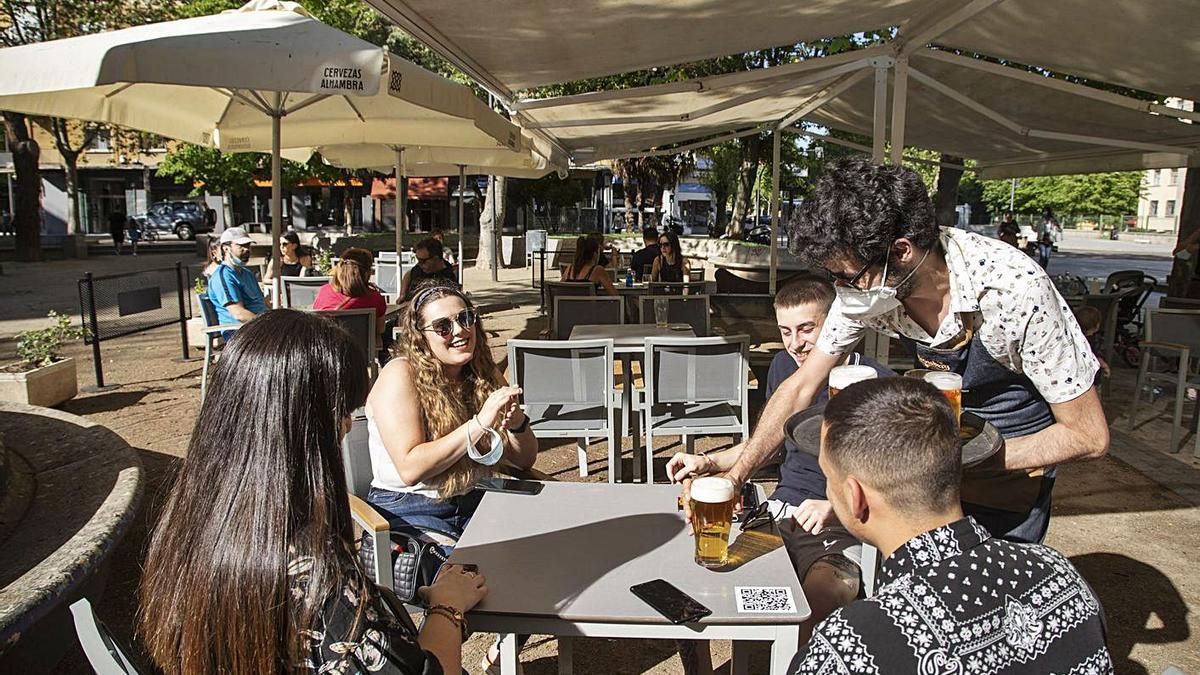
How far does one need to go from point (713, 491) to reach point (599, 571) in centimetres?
33

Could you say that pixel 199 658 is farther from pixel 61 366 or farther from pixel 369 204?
pixel 369 204

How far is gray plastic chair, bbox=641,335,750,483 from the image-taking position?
453cm

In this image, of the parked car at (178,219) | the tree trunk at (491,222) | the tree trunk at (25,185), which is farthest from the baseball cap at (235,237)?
the parked car at (178,219)

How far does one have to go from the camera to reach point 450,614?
5.45ft

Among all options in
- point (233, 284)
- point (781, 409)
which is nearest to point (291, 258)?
point (233, 284)

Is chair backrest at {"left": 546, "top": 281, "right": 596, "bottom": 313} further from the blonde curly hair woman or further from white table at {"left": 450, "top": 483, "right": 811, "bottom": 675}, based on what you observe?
white table at {"left": 450, "top": 483, "right": 811, "bottom": 675}

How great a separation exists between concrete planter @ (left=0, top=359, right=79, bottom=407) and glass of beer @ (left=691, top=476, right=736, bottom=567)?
574cm

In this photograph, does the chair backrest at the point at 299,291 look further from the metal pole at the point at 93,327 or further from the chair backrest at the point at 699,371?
the chair backrest at the point at 699,371

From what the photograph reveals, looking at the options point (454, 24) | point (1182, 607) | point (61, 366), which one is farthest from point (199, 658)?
point (61, 366)

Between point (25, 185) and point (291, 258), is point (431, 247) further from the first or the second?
point (25, 185)

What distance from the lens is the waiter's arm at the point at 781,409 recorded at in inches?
91.5

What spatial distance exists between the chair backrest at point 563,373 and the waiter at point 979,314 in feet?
8.47

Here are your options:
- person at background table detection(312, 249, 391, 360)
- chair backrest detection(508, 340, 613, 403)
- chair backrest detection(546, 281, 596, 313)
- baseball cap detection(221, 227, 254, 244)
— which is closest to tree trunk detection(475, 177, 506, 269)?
chair backrest detection(546, 281, 596, 313)

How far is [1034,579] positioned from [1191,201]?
1147 cm
